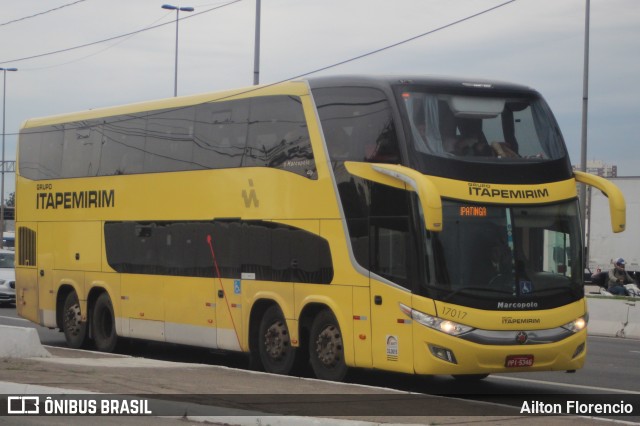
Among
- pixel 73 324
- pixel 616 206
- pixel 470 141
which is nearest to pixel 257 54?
pixel 73 324

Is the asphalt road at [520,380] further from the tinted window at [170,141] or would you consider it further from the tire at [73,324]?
the tinted window at [170,141]

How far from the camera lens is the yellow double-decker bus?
14.5 meters

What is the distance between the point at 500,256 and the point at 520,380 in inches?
135

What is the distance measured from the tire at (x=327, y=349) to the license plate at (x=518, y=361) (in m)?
2.42

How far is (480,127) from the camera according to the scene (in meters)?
15.2

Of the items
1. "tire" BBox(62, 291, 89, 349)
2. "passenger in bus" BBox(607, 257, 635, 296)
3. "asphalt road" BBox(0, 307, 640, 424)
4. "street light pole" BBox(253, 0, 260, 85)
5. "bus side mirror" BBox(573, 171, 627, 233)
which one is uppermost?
"street light pole" BBox(253, 0, 260, 85)

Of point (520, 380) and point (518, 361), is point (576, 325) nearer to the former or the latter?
point (518, 361)

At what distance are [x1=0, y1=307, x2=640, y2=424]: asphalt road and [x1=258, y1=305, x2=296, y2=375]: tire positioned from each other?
3.47 feet

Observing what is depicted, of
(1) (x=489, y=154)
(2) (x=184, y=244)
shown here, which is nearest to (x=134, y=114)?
(2) (x=184, y=244)

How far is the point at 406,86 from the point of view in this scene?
15227mm

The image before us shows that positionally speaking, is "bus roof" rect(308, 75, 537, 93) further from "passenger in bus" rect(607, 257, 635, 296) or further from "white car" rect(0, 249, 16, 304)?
"white car" rect(0, 249, 16, 304)

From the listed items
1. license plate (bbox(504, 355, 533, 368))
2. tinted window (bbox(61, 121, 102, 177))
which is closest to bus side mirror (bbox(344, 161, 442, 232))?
license plate (bbox(504, 355, 533, 368))

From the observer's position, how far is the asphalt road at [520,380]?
1573cm

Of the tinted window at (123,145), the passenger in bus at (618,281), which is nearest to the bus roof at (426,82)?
the tinted window at (123,145)
